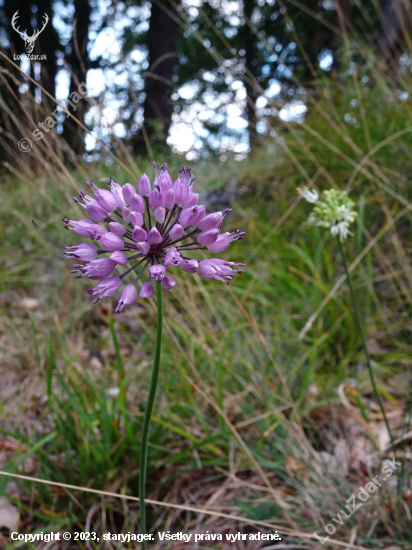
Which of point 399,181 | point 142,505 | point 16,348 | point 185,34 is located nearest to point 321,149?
point 399,181

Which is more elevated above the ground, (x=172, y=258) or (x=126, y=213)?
(x=126, y=213)

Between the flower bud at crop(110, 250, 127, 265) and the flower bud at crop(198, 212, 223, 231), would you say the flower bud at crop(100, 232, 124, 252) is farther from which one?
the flower bud at crop(198, 212, 223, 231)

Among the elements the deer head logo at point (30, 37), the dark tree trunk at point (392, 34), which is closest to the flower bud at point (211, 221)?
the deer head logo at point (30, 37)

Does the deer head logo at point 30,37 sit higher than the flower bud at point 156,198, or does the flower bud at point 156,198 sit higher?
the deer head logo at point 30,37

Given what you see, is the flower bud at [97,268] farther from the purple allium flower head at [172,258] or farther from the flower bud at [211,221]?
the flower bud at [211,221]

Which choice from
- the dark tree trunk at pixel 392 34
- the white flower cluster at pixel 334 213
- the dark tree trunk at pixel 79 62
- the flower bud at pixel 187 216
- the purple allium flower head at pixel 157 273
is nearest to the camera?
the purple allium flower head at pixel 157 273

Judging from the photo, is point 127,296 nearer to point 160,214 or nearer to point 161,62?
point 160,214

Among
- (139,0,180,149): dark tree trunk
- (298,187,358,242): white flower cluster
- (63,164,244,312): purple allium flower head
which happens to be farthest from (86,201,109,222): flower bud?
(139,0,180,149): dark tree trunk

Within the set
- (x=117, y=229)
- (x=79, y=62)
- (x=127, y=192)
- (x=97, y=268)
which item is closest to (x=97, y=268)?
(x=97, y=268)
